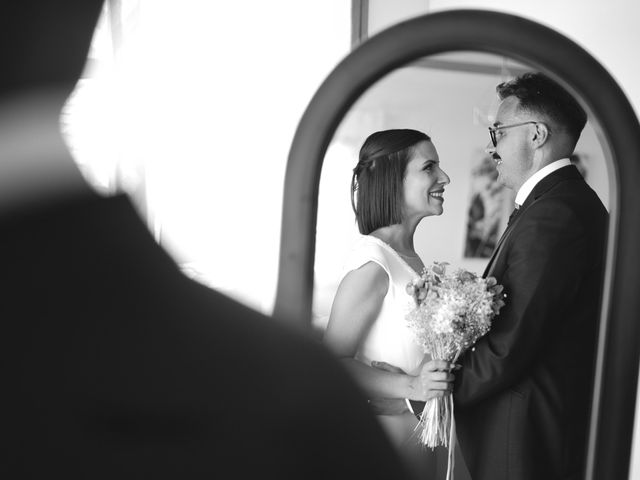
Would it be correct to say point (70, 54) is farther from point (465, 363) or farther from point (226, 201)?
point (226, 201)

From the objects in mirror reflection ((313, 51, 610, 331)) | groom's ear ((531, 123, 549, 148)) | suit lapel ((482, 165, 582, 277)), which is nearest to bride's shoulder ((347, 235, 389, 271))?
suit lapel ((482, 165, 582, 277))

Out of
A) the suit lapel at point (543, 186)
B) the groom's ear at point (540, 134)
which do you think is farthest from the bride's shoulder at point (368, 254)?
the groom's ear at point (540, 134)

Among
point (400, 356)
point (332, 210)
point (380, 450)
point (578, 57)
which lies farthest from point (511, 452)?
point (332, 210)

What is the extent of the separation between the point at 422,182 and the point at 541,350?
0.56m

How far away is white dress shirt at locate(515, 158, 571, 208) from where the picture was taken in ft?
3.88

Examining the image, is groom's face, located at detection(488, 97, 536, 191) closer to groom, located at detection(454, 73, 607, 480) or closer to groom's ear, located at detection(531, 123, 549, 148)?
groom's ear, located at detection(531, 123, 549, 148)

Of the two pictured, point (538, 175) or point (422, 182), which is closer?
point (538, 175)

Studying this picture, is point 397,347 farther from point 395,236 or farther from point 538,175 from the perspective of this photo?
point 538,175

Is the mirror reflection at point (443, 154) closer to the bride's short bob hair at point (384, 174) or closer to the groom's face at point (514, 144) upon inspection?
the bride's short bob hair at point (384, 174)

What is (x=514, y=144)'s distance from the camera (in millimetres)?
1304

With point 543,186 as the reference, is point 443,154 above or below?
above

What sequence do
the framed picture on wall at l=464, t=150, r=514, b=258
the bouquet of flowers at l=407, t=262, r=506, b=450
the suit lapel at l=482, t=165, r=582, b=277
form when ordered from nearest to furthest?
the bouquet of flowers at l=407, t=262, r=506, b=450 → the suit lapel at l=482, t=165, r=582, b=277 → the framed picture on wall at l=464, t=150, r=514, b=258

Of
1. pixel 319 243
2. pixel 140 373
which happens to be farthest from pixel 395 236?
pixel 319 243

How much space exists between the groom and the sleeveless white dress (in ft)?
0.86
